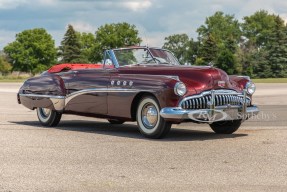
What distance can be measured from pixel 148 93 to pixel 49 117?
2955 mm

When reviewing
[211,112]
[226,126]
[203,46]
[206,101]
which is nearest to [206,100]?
[206,101]

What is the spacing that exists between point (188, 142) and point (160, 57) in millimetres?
2265

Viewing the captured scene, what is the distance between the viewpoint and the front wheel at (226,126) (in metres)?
9.25

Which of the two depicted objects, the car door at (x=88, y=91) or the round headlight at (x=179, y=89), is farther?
the car door at (x=88, y=91)

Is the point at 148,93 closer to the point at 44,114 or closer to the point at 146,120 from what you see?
the point at 146,120

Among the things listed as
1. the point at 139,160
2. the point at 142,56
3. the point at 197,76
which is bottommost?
the point at 139,160

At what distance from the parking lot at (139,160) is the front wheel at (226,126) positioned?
0.15 meters

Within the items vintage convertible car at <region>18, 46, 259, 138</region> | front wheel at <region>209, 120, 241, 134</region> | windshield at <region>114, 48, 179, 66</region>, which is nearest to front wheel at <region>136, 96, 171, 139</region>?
vintage convertible car at <region>18, 46, 259, 138</region>

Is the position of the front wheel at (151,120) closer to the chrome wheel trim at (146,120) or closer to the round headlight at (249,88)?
the chrome wheel trim at (146,120)

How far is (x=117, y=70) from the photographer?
9250mm

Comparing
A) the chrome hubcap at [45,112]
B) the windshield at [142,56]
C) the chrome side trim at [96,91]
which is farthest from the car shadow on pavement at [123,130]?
the windshield at [142,56]

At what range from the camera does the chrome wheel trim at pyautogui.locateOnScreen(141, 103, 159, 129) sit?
8.45 meters

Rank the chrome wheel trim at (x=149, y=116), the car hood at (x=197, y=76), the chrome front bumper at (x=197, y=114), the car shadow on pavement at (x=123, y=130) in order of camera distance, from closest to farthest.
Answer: the chrome front bumper at (x=197, y=114) → the car hood at (x=197, y=76) → the chrome wheel trim at (x=149, y=116) → the car shadow on pavement at (x=123, y=130)

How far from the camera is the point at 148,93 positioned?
8.53 metres
